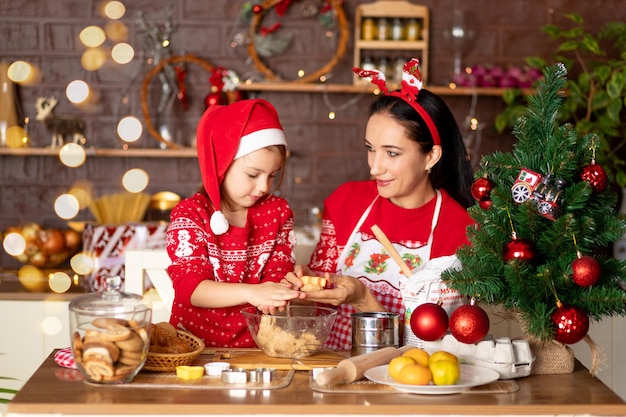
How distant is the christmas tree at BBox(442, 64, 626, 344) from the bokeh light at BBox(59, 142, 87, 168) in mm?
2565

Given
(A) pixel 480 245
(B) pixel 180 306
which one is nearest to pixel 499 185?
(A) pixel 480 245

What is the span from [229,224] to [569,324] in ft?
2.69

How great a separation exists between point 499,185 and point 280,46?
8.02 feet

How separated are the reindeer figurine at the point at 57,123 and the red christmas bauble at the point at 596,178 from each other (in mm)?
2672

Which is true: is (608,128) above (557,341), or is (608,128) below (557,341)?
above

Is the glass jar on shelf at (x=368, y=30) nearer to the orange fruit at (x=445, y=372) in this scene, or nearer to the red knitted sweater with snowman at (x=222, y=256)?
the red knitted sweater with snowman at (x=222, y=256)

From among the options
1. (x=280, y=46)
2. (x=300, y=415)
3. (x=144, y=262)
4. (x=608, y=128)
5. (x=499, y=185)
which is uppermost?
(x=280, y=46)

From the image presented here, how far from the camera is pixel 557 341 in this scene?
154cm

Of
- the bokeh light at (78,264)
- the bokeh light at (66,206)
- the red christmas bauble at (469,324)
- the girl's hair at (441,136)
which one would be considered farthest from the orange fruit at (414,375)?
the bokeh light at (66,206)

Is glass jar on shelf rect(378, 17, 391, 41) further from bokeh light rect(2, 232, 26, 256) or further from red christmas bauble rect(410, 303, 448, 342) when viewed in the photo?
red christmas bauble rect(410, 303, 448, 342)

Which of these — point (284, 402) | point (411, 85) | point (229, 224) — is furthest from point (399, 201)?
point (284, 402)

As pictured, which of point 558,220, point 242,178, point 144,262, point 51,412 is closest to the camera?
point 51,412

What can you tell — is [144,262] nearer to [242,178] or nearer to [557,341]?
[242,178]

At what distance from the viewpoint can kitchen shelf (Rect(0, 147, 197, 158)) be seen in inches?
148
